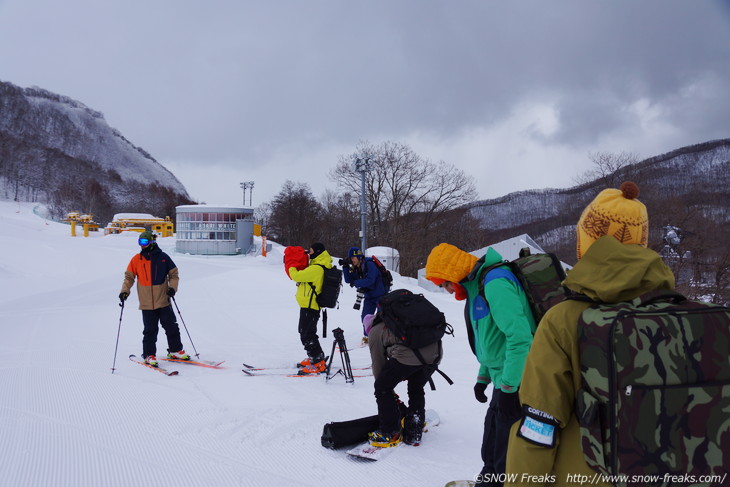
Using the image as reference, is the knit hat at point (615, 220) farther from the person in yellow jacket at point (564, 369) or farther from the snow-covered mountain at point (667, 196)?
the snow-covered mountain at point (667, 196)

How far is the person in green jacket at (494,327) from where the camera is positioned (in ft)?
8.04

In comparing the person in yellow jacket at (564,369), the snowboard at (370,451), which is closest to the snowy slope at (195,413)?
the snowboard at (370,451)

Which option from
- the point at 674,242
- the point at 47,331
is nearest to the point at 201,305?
the point at 47,331

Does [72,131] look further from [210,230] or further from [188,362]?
[188,362]

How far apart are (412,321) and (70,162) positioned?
113467 mm

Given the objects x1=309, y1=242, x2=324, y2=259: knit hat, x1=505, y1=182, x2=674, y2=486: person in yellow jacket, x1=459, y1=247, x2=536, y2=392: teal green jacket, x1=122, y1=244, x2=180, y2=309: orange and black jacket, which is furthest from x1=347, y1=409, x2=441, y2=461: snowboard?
x1=122, y1=244, x2=180, y2=309: orange and black jacket

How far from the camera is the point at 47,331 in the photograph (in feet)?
29.6

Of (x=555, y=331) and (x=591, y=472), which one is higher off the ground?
(x=555, y=331)

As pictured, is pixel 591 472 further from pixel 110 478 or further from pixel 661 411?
pixel 110 478

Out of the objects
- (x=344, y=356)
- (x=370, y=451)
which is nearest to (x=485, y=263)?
(x=370, y=451)

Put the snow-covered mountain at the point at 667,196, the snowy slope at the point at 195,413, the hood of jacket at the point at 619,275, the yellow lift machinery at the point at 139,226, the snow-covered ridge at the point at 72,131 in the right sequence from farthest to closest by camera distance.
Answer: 1. the snow-covered ridge at the point at 72,131
2. the yellow lift machinery at the point at 139,226
3. the snow-covered mountain at the point at 667,196
4. the snowy slope at the point at 195,413
5. the hood of jacket at the point at 619,275

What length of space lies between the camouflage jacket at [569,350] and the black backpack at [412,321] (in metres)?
2.07

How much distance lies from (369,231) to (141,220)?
21.4 metres

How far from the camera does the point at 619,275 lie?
4.90 feet
